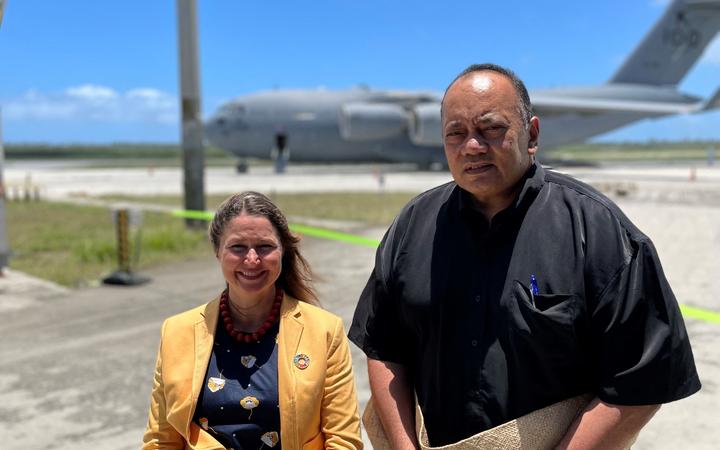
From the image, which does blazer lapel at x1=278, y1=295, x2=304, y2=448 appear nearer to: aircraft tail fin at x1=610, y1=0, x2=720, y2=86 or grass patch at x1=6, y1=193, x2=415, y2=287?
grass patch at x1=6, y1=193, x2=415, y2=287

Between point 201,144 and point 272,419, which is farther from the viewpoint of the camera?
point 201,144

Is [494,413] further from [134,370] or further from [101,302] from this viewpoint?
[101,302]

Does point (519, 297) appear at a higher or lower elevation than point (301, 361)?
higher

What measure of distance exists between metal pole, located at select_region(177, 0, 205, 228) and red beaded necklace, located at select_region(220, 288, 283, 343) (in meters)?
10.0

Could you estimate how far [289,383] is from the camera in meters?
2.18

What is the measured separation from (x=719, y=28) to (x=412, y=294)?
126 ft

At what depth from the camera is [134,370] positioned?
16.4 ft

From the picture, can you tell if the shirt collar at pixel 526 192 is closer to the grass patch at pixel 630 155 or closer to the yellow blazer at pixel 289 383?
the yellow blazer at pixel 289 383

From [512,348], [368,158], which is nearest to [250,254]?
[512,348]

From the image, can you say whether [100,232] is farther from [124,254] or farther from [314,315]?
[314,315]

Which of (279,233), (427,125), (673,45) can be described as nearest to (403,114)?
(427,125)

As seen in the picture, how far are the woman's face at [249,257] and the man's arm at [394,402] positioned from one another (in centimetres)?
48

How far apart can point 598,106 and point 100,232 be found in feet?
75.7

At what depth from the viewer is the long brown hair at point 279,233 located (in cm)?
233
